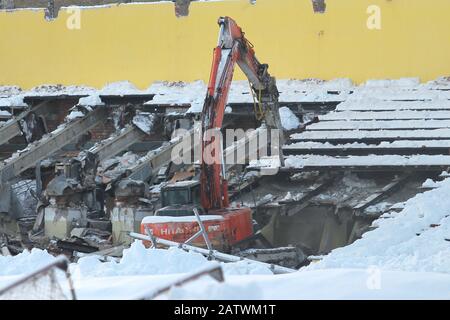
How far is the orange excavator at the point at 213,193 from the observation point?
1577 cm

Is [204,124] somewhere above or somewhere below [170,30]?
below

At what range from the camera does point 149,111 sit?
Result: 882 inches

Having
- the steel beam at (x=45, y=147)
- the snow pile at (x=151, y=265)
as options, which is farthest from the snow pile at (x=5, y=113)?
the snow pile at (x=151, y=265)

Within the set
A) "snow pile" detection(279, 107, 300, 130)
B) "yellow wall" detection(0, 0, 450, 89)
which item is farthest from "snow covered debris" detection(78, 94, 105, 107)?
"snow pile" detection(279, 107, 300, 130)

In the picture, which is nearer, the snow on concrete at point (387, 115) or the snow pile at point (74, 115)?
the snow on concrete at point (387, 115)

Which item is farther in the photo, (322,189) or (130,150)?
(130,150)

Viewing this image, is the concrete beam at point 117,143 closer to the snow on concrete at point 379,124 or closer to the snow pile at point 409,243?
the snow on concrete at point 379,124

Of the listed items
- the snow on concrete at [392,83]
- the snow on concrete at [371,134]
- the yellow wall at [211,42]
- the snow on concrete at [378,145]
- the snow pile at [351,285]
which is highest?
the yellow wall at [211,42]

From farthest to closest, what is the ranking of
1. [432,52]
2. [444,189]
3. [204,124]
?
[432,52] < [204,124] < [444,189]

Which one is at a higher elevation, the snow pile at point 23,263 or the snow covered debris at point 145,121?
the snow covered debris at point 145,121

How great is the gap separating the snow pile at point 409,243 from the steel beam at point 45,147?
8009 millimetres

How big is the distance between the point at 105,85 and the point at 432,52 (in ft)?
21.7

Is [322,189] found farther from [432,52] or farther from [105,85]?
[105,85]
